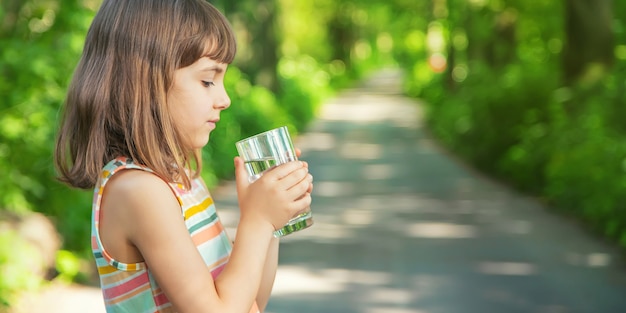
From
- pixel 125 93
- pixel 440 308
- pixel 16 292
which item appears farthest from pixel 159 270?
pixel 440 308

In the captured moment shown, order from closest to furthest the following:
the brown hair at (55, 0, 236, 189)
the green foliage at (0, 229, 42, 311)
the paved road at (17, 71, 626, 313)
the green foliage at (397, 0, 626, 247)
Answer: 1. the brown hair at (55, 0, 236, 189)
2. the green foliage at (0, 229, 42, 311)
3. the paved road at (17, 71, 626, 313)
4. the green foliage at (397, 0, 626, 247)

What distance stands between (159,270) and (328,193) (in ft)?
38.8

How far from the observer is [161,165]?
1797mm

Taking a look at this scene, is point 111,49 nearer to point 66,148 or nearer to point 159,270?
point 66,148

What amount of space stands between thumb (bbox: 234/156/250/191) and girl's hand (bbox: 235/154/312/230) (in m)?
0.03

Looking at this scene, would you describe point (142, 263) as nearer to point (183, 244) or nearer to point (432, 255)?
point (183, 244)

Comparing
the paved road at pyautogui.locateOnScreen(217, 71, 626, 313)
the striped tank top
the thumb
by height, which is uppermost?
the thumb

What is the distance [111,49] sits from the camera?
1.85 meters

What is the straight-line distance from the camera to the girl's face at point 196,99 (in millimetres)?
1870

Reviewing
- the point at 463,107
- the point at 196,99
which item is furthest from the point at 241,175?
the point at 463,107

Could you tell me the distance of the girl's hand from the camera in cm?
184

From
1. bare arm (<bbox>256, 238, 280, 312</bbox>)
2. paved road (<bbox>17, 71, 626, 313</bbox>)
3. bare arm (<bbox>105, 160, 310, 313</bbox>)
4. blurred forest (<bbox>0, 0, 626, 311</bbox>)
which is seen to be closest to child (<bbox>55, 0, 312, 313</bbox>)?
bare arm (<bbox>105, 160, 310, 313</bbox>)

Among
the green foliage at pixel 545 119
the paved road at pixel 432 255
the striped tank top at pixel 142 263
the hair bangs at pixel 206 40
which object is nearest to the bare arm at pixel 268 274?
the striped tank top at pixel 142 263

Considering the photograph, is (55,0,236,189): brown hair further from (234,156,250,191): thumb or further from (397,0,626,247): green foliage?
(397,0,626,247): green foliage
